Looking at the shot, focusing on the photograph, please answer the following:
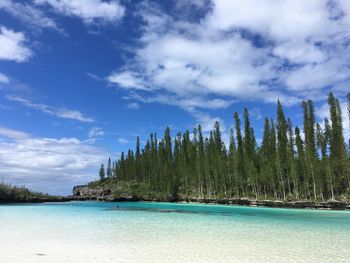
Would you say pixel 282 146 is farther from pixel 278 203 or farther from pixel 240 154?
pixel 278 203

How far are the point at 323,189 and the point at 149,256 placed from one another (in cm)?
5145

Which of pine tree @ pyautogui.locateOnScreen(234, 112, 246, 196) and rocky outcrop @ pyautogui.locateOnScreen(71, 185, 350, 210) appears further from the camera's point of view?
pine tree @ pyautogui.locateOnScreen(234, 112, 246, 196)


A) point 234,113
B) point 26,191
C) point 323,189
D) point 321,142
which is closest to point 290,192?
point 323,189

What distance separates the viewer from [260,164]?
218 feet

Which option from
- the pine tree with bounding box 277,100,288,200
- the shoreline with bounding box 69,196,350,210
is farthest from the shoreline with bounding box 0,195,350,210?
the pine tree with bounding box 277,100,288,200

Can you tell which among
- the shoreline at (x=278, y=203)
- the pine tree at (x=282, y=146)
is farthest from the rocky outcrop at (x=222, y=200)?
the pine tree at (x=282, y=146)

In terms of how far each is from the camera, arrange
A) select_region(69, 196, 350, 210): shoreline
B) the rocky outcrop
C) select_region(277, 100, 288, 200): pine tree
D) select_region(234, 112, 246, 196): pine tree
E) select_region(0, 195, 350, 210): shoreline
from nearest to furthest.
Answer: select_region(69, 196, 350, 210): shoreline < select_region(0, 195, 350, 210): shoreline < the rocky outcrop < select_region(277, 100, 288, 200): pine tree < select_region(234, 112, 246, 196): pine tree

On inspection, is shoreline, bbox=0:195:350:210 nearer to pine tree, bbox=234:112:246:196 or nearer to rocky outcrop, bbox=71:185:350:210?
rocky outcrop, bbox=71:185:350:210

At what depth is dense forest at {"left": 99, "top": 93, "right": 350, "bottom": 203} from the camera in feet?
180

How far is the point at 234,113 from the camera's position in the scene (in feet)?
252

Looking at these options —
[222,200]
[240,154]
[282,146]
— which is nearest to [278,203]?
[222,200]

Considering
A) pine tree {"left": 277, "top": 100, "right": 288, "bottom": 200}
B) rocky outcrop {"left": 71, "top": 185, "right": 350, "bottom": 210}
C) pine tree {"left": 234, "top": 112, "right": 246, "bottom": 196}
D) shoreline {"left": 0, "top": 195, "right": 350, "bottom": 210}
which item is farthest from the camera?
pine tree {"left": 234, "top": 112, "right": 246, "bottom": 196}

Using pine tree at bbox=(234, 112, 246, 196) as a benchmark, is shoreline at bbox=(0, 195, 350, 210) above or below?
below

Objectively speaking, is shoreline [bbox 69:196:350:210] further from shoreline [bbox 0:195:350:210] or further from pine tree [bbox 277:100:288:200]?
pine tree [bbox 277:100:288:200]
